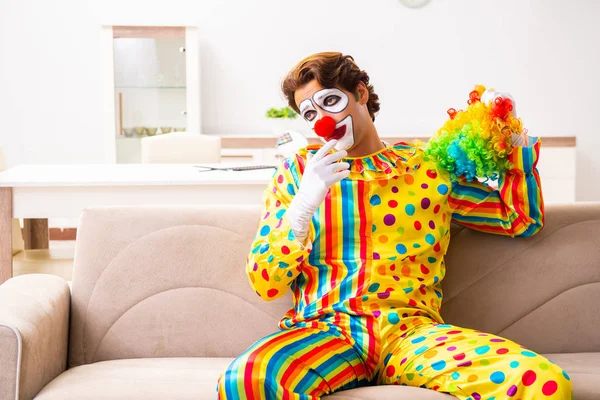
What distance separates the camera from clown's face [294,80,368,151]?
1725 millimetres

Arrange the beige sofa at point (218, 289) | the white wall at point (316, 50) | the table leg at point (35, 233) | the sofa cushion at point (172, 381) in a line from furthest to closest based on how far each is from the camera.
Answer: the white wall at point (316, 50), the table leg at point (35, 233), the beige sofa at point (218, 289), the sofa cushion at point (172, 381)

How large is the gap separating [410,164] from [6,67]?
13.7 feet

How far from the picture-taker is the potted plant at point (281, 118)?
4.70 metres

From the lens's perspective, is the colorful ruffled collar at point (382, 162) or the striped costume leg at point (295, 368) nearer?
the striped costume leg at point (295, 368)

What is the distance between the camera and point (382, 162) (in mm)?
1735

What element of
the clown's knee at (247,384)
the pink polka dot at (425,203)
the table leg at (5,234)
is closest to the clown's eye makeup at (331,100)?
the pink polka dot at (425,203)

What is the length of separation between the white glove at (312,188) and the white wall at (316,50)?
3.73m

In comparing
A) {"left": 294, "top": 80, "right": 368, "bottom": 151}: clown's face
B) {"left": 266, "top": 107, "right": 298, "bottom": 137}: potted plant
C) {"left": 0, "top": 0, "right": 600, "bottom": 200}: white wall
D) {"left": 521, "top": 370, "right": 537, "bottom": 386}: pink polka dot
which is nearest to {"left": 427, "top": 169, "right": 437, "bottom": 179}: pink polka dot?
{"left": 294, "top": 80, "right": 368, "bottom": 151}: clown's face

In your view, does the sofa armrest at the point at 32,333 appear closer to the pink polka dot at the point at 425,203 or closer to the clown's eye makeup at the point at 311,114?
the clown's eye makeup at the point at 311,114

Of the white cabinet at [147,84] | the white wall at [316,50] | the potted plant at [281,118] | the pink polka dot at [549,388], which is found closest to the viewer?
the pink polka dot at [549,388]

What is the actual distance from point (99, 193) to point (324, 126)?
1.40 m

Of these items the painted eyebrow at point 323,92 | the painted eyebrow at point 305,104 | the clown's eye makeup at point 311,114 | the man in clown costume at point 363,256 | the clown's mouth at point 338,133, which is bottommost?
the man in clown costume at point 363,256

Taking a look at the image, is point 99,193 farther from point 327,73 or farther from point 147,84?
point 147,84

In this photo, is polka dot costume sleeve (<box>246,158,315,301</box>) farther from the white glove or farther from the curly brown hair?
the curly brown hair
